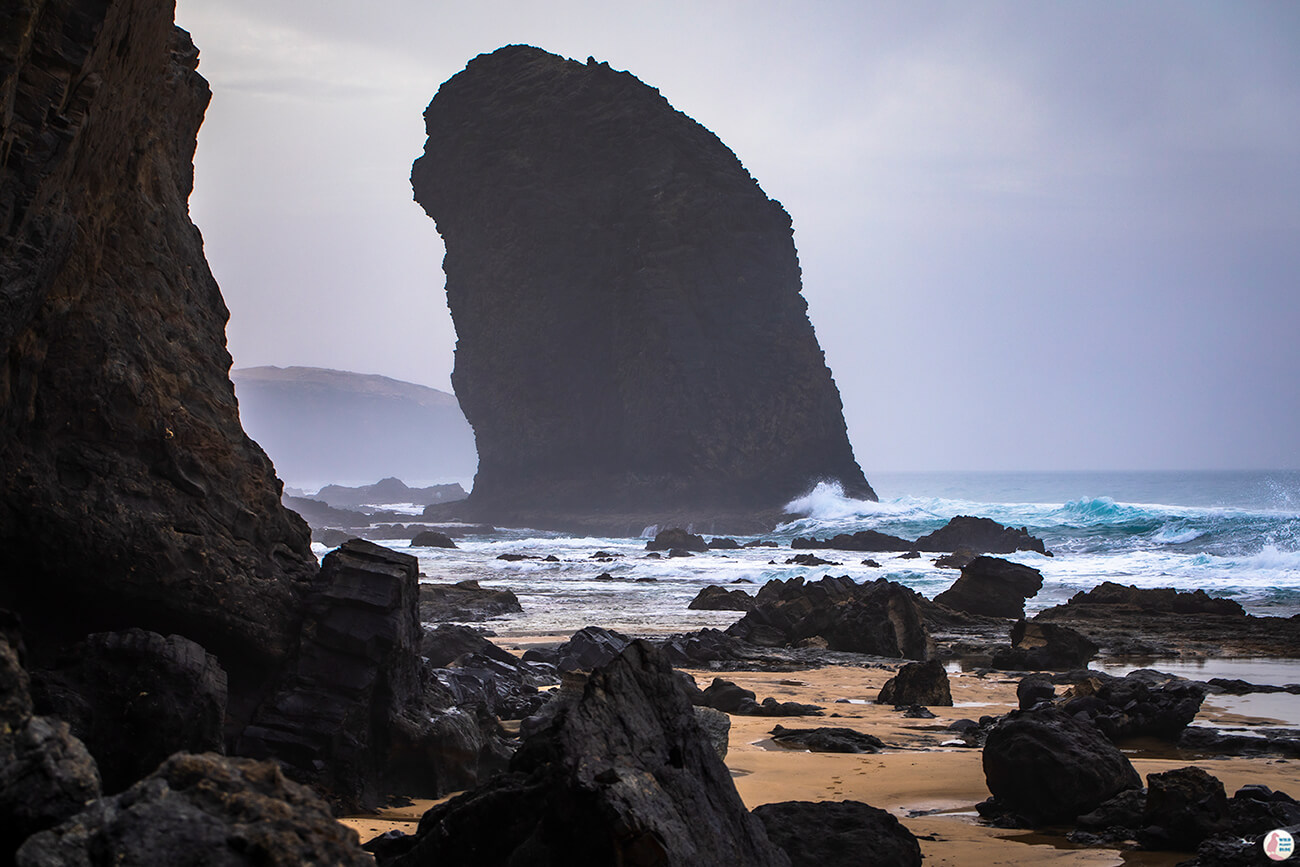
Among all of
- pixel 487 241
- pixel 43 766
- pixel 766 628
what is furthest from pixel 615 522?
pixel 43 766

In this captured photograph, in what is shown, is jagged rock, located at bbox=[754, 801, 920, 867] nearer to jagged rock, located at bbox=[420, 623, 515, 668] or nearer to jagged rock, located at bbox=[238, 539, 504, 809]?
jagged rock, located at bbox=[238, 539, 504, 809]

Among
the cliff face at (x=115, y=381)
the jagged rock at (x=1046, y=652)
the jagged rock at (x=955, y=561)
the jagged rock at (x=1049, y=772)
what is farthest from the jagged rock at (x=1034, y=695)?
the jagged rock at (x=955, y=561)

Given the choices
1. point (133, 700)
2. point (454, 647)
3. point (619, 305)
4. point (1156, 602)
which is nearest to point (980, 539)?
point (1156, 602)

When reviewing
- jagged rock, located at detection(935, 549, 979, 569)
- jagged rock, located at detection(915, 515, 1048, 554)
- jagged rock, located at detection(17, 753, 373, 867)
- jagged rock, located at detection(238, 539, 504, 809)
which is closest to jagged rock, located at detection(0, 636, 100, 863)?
jagged rock, located at detection(17, 753, 373, 867)

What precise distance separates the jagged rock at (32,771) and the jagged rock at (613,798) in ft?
3.60

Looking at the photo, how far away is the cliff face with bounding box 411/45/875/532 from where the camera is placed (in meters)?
53.8

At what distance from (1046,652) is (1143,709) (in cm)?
512

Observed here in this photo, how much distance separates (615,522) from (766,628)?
3722 centimetres

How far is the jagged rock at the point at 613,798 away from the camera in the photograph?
2.58 meters

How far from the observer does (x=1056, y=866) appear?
4.02m

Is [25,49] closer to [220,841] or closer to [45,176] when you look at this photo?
[45,176]

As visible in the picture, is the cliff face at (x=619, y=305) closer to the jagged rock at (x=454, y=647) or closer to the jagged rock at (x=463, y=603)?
the jagged rock at (x=463, y=603)

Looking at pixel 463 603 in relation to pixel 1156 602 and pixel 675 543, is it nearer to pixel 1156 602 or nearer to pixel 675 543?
pixel 1156 602

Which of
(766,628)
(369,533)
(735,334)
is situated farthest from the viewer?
(735,334)
